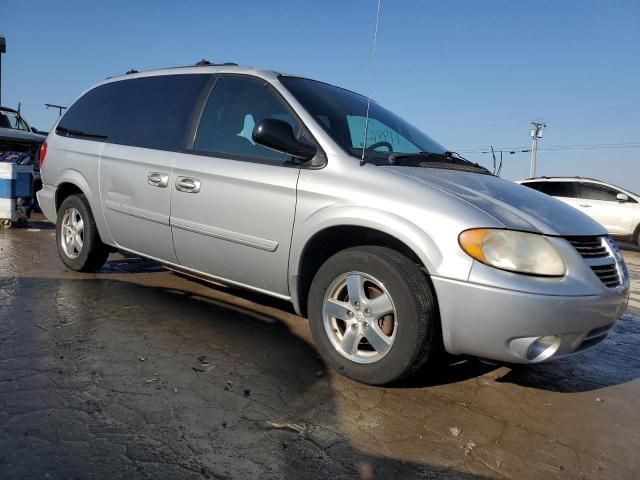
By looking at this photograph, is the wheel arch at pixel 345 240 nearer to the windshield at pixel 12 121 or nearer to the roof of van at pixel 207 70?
the roof of van at pixel 207 70

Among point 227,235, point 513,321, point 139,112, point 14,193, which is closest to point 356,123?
point 227,235

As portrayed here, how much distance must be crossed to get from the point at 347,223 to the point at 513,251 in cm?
89

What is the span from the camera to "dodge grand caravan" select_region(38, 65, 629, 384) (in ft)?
8.52

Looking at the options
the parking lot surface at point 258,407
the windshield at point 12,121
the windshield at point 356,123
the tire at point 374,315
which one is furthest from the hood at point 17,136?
the tire at point 374,315

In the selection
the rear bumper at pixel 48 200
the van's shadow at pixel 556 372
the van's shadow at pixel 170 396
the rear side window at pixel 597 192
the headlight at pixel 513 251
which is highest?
the rear side window at pixel 597 192

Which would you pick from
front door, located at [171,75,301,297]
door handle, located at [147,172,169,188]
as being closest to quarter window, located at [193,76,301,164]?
front door, located at [171,75,301,297]

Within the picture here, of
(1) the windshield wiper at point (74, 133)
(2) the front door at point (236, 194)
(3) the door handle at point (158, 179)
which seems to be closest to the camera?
(2) the front door at point (236, 194)

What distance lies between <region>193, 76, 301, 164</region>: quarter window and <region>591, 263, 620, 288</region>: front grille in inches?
76.7

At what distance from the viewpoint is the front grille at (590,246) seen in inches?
109

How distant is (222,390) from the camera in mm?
2756

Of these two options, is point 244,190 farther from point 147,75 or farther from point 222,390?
point 147,75

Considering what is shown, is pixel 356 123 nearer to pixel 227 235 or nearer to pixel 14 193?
pixel 227 235

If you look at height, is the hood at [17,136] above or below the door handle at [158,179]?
above

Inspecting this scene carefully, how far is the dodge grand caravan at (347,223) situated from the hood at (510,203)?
0.01m
